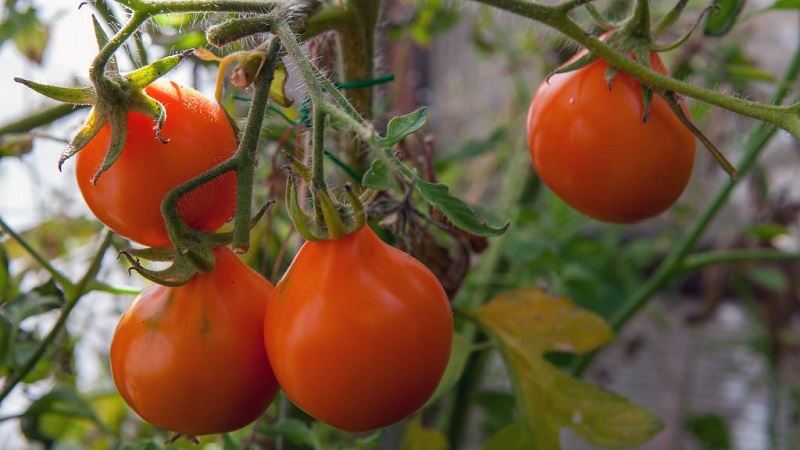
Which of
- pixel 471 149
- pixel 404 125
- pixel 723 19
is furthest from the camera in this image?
pixel 471 149

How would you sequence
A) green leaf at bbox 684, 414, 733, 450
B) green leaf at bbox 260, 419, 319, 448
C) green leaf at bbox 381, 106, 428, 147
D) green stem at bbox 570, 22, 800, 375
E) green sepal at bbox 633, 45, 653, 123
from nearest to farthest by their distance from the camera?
green leaf at bbox 381, 106, 428, 147, green sepal at bbox 633, 45, 653, 123, green leaf at bbox 260, 419, 319, 448, green stem at bbox 570, 22, 800, 375, green leaf at bbox 684, 414, 733, 450

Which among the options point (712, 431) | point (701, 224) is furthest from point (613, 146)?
point (712, 431)

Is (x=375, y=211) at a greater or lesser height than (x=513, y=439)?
greater

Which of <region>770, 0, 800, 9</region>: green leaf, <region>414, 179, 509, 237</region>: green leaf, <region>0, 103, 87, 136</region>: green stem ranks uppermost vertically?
<region>770, 0, 800, 9</region>: green leaf

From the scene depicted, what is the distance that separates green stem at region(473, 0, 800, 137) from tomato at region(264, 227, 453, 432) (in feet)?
0.58

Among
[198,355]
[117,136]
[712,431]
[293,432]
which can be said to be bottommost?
[712,431]

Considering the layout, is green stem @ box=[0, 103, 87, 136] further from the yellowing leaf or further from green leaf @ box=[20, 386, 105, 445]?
the yellowing leaf

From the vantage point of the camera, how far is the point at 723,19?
2.08 ft

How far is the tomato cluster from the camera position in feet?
1.20

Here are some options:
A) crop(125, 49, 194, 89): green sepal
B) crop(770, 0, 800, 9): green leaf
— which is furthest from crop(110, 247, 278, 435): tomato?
crop(770, 0, 800, 9): green leaf

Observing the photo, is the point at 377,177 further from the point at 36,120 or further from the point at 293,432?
the point at 36,120

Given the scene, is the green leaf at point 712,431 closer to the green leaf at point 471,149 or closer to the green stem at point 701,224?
the green stem at point 701,224

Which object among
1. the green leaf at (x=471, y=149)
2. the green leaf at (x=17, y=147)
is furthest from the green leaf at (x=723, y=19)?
the green leaf at (x=17, y=147)

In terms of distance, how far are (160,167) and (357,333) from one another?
0.15 metres
